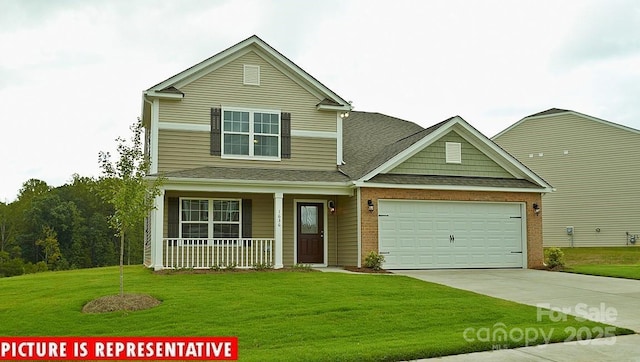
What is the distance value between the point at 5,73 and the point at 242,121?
9.78 metres

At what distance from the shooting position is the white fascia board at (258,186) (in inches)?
693

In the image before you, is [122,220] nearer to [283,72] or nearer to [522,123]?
[283,72]

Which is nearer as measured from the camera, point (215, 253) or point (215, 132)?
point (215, 253)

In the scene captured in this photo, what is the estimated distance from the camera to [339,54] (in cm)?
2083

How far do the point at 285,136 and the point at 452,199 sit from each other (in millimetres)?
5480

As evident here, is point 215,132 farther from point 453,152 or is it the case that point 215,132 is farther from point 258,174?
point 453,152

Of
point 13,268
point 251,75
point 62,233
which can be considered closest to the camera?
point 251,75

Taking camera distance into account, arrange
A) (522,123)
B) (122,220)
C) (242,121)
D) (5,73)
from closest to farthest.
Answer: (122,220) < (242,121) < (5,73) < (522,123)

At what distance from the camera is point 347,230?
1956 cm

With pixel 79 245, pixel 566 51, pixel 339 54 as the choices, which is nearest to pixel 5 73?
pixel 339 54

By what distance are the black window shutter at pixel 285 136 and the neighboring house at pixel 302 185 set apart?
33 millimetres

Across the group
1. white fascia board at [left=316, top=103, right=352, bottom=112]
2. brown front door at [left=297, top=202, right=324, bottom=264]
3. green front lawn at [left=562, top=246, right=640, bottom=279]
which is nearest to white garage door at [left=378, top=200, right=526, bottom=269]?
green front lawn at [left=562, top=246, right=640, bottom=279]

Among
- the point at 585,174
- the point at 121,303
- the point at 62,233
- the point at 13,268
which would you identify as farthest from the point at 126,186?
the point at 62,233

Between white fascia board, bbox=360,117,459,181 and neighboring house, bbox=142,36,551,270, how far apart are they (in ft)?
0.12
